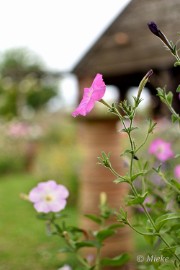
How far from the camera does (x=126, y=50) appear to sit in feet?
8.25

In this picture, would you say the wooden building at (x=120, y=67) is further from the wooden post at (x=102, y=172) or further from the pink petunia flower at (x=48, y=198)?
the pink petunia flower at (x=48, y=198)

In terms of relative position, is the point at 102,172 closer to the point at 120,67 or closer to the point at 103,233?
the point at 120,67

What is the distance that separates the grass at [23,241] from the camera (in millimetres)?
3564

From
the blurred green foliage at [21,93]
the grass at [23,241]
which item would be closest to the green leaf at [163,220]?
the grass at [23,241]

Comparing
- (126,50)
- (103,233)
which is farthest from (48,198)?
(126,50)

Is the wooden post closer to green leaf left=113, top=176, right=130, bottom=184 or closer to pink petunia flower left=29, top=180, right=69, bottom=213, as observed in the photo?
pink petunia flower left=29, top=180, right=69, bottom=213

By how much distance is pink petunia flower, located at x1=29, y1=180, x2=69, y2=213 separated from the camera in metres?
1.21

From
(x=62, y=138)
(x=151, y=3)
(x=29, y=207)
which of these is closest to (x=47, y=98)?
(x=62, y=138)

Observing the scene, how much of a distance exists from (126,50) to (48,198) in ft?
4.76

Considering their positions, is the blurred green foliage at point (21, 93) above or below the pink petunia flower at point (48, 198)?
above

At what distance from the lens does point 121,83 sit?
301 cm

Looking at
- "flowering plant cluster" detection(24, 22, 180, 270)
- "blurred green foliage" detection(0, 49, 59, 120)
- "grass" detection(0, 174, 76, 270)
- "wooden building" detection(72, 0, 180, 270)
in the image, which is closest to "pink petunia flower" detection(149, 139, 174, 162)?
"flowering plant cluster" detection(24, 22, 180, 270)

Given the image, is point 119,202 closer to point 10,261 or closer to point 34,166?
point 10,261

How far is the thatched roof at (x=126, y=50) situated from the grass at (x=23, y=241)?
1275 millimetres
